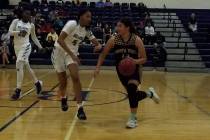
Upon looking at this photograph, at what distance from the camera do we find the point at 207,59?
21938 mm

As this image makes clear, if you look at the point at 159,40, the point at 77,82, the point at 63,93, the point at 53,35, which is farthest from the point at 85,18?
the point at 159,40

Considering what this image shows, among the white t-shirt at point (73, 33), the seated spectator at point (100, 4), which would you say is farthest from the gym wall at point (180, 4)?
the white t-shirt at point (73, 33)

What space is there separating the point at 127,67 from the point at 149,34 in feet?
50.5

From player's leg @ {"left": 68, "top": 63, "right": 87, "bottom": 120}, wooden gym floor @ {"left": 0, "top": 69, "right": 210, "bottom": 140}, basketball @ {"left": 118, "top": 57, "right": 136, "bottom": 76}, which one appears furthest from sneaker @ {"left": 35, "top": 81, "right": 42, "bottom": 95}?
basketball @ {"left": 118, "top": 57, "right": 136, "bottom": 76}

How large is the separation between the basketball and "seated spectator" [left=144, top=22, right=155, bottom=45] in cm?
1498

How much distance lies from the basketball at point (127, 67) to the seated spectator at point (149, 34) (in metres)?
15.0

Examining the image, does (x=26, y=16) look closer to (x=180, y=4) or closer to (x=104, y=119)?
(x=104, y=119)

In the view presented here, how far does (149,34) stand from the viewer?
72.6 ft

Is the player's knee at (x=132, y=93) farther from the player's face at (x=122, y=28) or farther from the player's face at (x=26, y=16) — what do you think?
the player's face at (x=26, y=16)

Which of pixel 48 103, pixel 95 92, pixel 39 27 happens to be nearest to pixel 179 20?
pixel 39 27

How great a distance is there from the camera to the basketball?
692 cm

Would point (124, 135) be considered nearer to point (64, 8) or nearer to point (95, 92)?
point (95, 92)

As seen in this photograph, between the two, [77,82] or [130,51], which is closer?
[130,51]

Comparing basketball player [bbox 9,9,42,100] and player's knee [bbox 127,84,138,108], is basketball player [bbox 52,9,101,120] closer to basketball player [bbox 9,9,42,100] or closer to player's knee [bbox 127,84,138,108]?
player's knee [bbox 127,84,138,108]
